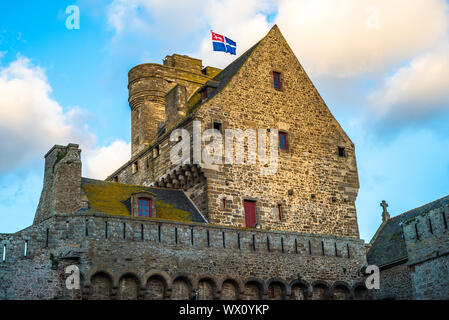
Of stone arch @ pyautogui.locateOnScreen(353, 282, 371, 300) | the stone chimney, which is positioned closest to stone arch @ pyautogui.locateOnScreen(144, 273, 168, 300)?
the stone chimney

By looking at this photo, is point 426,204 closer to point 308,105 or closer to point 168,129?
point 308,105

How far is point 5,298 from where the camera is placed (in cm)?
1895

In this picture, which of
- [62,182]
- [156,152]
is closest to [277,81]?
[156,152]

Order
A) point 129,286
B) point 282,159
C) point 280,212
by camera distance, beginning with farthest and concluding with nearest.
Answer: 1. point 282,159
2. point 280,212
3. point 129,286

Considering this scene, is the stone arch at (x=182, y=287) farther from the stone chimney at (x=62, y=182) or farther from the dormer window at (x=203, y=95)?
the dormer window at (x=203, y=95)

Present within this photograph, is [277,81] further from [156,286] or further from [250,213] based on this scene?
[156,286]

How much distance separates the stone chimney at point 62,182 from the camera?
2316 cm

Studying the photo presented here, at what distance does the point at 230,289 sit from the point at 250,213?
16.8ft

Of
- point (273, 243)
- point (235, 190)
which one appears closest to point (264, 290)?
point (273, 243)

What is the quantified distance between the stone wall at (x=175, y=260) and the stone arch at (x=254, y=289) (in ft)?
0.12

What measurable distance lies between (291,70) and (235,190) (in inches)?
304

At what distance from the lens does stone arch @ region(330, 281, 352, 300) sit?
25106 millimetres

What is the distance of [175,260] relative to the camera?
71.0 ft

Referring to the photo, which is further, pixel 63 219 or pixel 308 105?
pixel 308 105
